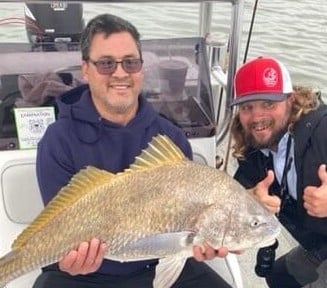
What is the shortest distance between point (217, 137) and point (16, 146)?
1.04 meters

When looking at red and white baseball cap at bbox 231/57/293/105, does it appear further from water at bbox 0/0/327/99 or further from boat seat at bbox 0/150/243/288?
water at bbox 0/0/327/99

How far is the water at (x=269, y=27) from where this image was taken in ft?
25.2

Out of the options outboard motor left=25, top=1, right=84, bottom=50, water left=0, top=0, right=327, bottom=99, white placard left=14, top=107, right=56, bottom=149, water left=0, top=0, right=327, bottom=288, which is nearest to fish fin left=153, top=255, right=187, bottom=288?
white placard left=14, top=107, right=56, bottom=149

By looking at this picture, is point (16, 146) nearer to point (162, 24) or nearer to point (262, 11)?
point (162, 24)

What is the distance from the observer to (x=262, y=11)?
31.6ft

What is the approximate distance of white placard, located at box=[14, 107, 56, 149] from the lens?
2.83 metres

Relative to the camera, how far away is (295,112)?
2.75m

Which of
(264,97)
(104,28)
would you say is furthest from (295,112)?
(104,28)

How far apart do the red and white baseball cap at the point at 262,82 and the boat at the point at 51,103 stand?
0.24m

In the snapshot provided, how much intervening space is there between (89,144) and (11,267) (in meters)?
0.63

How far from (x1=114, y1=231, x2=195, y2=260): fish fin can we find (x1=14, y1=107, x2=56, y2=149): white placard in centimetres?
90

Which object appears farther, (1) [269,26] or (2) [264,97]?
(1) [269,26]

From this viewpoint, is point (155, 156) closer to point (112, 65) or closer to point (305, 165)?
point (112, 65)

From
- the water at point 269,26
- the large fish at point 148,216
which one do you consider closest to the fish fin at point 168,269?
the large fish at point 148,216
